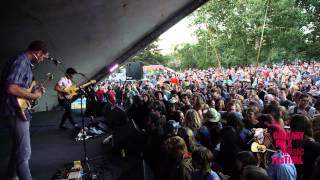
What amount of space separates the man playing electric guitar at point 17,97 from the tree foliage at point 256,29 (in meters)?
24.9

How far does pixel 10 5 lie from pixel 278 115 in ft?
16.0

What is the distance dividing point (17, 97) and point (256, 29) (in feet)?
94.0

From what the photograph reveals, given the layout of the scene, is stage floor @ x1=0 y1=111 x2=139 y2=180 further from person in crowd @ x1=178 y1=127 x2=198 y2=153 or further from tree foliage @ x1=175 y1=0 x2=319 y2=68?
tree foliage @ x1=175 y1=0 x2=319 y2=68

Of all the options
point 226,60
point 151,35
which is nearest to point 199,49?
point 226,60

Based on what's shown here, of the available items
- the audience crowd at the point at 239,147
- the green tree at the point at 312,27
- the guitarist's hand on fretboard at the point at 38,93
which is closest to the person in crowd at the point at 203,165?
the audience crowd at the point at 239,147

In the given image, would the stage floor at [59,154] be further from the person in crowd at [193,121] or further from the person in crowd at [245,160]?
the person in crowd at [245,160]

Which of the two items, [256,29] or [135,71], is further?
[256,29]

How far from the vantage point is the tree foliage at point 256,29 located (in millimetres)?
28922

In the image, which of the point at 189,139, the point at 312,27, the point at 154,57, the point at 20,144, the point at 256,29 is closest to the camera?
the point at 20,144

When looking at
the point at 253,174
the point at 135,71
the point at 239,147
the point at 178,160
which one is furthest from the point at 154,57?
the point at 253,174

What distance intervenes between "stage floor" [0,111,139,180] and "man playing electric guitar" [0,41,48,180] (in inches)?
56.5

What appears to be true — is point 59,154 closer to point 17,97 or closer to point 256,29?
point 17,97

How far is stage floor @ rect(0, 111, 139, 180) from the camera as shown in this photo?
5.24 meters

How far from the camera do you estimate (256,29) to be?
29.8 meters
